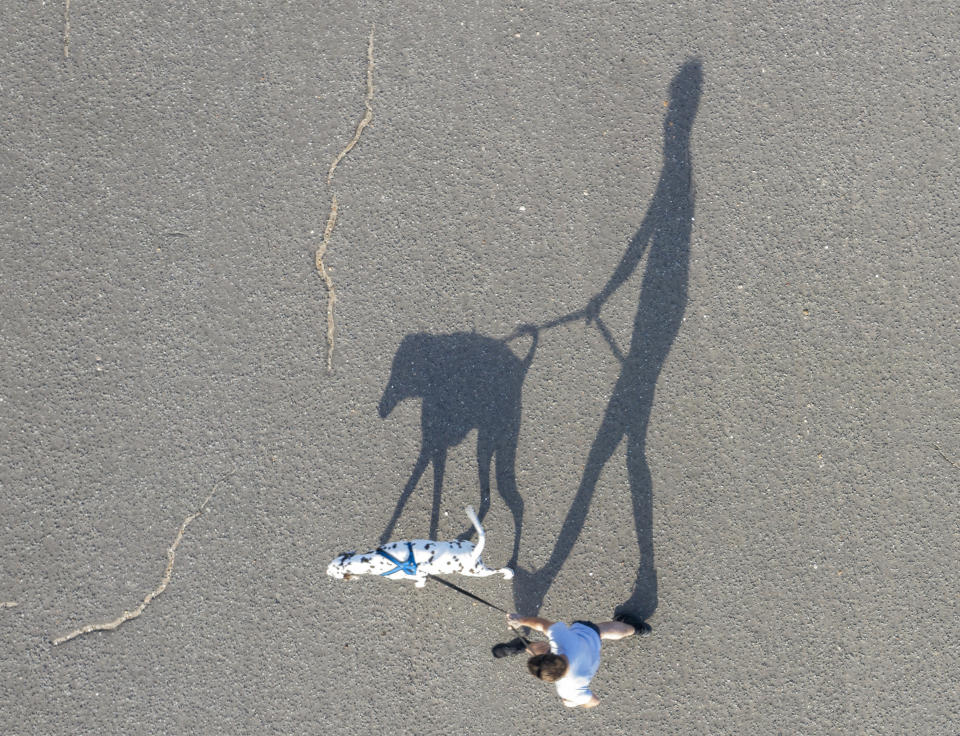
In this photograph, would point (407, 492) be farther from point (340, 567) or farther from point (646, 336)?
point (646, 336)

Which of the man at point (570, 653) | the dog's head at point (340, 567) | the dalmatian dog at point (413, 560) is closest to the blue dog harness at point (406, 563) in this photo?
the dalmatian dog at point (413, 560)

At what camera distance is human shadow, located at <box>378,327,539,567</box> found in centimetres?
470

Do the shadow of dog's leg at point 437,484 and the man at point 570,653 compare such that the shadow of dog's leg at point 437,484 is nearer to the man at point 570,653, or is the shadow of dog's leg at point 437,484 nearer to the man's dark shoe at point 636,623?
the man at point 570,653

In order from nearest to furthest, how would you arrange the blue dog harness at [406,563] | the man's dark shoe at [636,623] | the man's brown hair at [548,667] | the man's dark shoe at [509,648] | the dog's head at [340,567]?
1. the man's brown hair at [548,667]
2. the blue dog harness at [406,563]
3. the dog's head at [340,567]
4. the man's dark shoe at [509,648]
5. the man's dark shoe at [636,623]

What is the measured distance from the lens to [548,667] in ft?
12.7

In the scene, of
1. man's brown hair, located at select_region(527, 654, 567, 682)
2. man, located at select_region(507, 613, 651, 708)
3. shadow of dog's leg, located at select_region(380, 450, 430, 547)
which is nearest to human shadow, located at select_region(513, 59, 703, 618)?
man, located at select_region(507, 613, 651, 708)

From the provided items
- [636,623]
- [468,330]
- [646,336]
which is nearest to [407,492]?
[468,330]

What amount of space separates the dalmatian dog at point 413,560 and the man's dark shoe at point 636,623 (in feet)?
3.76

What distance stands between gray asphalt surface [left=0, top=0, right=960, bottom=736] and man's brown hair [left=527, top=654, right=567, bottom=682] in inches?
30.3

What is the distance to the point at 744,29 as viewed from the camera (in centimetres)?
491

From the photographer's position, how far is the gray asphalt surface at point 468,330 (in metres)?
4.63

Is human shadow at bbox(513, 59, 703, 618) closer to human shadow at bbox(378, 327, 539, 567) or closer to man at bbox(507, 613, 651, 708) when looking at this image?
man at bbox(507, 613, 651, 708)

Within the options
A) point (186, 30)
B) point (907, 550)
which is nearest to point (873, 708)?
point (907, 550)

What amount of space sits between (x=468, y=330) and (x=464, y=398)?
47cm
